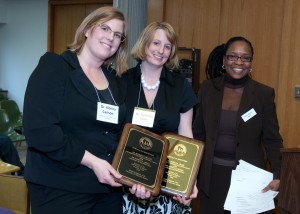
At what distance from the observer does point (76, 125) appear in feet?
5.15

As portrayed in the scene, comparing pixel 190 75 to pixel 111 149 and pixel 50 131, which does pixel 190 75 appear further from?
pixel 50 131

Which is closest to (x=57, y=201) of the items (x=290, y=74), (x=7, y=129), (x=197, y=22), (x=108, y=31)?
(x=108, y=31)

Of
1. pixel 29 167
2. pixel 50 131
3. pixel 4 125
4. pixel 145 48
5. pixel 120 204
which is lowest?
pixel 4 125

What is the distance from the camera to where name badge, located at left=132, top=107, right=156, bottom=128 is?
200cm

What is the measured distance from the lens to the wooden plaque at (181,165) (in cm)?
181

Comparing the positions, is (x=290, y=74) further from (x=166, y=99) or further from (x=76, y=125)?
(x=76, y=125)

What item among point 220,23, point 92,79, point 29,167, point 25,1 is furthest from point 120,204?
point 25,1

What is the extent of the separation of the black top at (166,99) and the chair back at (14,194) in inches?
38.7

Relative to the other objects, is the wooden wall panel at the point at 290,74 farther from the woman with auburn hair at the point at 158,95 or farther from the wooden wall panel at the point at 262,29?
the woman with auburn hair at the point at 158,95

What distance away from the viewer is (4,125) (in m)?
5.73

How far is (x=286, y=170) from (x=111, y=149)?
29.5 inches

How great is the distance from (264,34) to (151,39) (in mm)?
1899

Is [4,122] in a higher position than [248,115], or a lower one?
lower

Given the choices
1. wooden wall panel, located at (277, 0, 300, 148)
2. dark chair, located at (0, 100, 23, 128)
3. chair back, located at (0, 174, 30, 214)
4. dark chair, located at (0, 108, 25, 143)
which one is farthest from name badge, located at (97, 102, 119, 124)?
dark chair, located at (0, 100, 23, 128)
